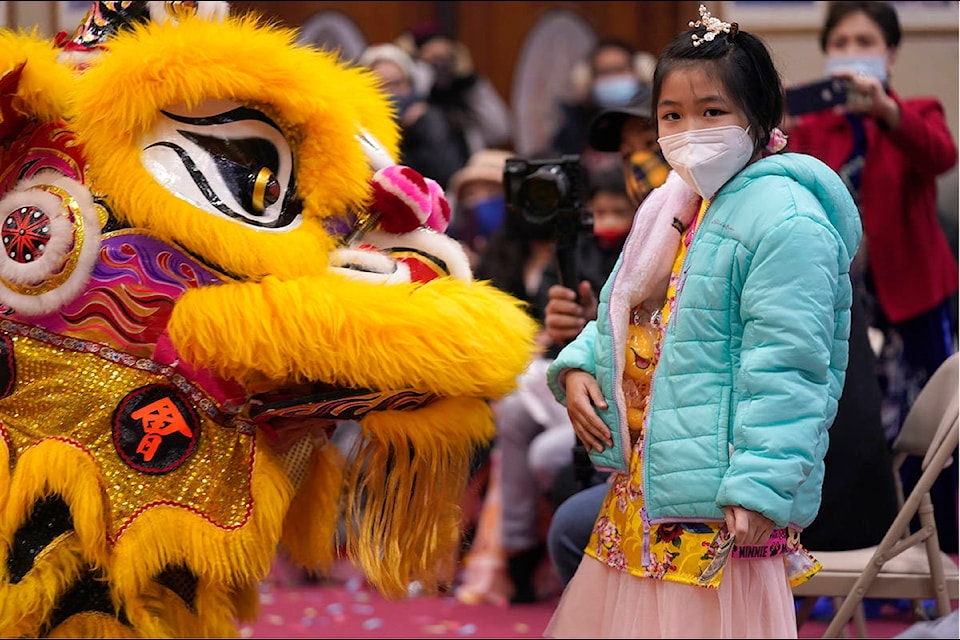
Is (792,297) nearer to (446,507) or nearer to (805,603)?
(446,507)

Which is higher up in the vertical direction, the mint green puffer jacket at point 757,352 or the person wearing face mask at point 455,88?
the person wearing face mask at point 455,88

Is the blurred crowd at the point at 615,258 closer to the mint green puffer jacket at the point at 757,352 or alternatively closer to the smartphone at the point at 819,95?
the smartphone at the point at 819,95

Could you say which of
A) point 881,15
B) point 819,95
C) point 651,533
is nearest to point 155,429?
point 651,533

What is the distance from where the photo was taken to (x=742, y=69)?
1.80 m

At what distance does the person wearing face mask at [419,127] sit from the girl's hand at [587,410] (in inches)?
113

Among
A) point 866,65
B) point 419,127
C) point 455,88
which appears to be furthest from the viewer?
point 455,88

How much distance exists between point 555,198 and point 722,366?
855 millimetres

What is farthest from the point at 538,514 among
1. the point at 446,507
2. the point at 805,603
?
the point at 446,507

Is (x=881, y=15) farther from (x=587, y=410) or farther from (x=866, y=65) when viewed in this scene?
(x=587, y=410)

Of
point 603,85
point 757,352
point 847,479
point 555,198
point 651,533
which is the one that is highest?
point 603,85

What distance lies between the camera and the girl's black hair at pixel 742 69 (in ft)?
5.89

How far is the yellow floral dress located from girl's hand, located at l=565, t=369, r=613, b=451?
46 mm

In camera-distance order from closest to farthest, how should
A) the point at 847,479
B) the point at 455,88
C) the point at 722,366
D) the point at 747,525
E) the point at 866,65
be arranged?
1. the point at 747,525
2. the point at 722,366
3. the point at 847,479
4. the point at 866,65
5. the point at 455,88

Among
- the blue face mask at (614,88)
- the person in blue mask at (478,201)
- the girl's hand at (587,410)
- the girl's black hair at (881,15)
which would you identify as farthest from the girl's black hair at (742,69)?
the blue face mask at (614,88)
